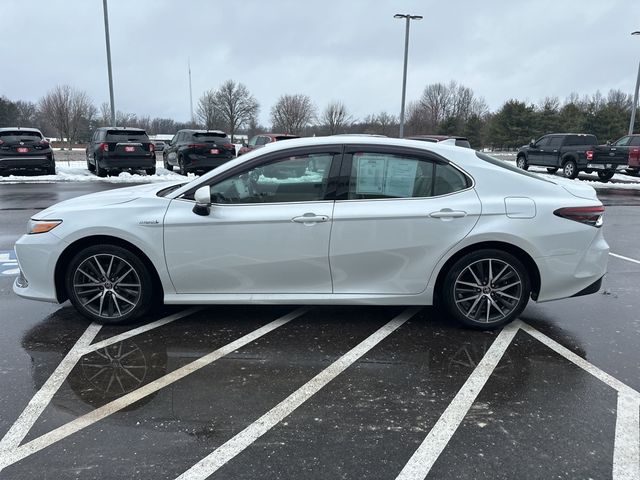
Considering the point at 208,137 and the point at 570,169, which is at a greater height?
the point at 208,137

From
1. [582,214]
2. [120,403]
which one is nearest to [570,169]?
[582,214]

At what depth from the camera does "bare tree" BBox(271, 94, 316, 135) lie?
200 feet

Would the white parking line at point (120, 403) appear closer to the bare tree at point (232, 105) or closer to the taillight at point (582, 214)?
the taillight at point (582, 214)

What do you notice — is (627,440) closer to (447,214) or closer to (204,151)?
(447,214)

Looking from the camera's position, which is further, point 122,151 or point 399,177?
point 122,151

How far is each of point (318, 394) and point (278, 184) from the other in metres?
1.81

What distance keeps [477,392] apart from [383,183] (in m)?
1.83

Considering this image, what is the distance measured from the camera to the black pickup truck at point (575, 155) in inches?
822

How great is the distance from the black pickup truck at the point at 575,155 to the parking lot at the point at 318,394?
18.2 meters

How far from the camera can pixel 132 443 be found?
283cm

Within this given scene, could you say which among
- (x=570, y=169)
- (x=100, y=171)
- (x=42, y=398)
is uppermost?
(x=570, y=169)

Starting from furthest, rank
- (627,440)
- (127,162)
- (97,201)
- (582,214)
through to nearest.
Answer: (127,162) → (97,201) → (582,214) → (627,440)

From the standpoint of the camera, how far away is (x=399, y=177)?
14.4 feet

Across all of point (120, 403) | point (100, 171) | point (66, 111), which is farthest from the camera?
point (66, 111)
